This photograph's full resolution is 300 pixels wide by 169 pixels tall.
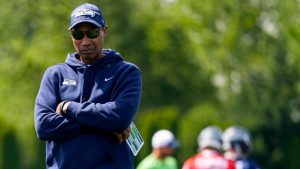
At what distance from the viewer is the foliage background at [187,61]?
163 ft

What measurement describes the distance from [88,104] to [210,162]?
26.0 feet

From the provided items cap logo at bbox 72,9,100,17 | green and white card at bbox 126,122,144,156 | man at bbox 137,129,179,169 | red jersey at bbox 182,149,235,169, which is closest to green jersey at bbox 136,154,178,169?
man at bbox 137,129,179,169

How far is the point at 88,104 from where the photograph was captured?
7891mm

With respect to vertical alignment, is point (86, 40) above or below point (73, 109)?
above

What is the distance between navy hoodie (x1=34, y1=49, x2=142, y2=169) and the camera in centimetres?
777

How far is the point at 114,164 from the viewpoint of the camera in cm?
777

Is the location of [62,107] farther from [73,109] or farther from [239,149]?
[239,149]

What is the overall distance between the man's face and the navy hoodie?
0.05 meters

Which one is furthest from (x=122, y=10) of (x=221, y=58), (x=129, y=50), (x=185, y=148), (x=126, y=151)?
(x=126, y=151)

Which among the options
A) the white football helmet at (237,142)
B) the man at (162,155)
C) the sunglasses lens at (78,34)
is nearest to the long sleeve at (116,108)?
the sunglasses lens at (78,34)

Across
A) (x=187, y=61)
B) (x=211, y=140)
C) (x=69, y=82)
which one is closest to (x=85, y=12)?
(x=69, y=82)

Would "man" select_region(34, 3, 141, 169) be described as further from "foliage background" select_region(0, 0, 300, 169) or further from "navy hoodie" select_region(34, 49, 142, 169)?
"foliage background" select_region(0, 0, 300, 169)

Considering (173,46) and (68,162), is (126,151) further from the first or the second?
(173,46)

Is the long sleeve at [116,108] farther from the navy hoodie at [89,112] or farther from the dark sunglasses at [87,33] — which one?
the dark sunglasses at [87,33]
